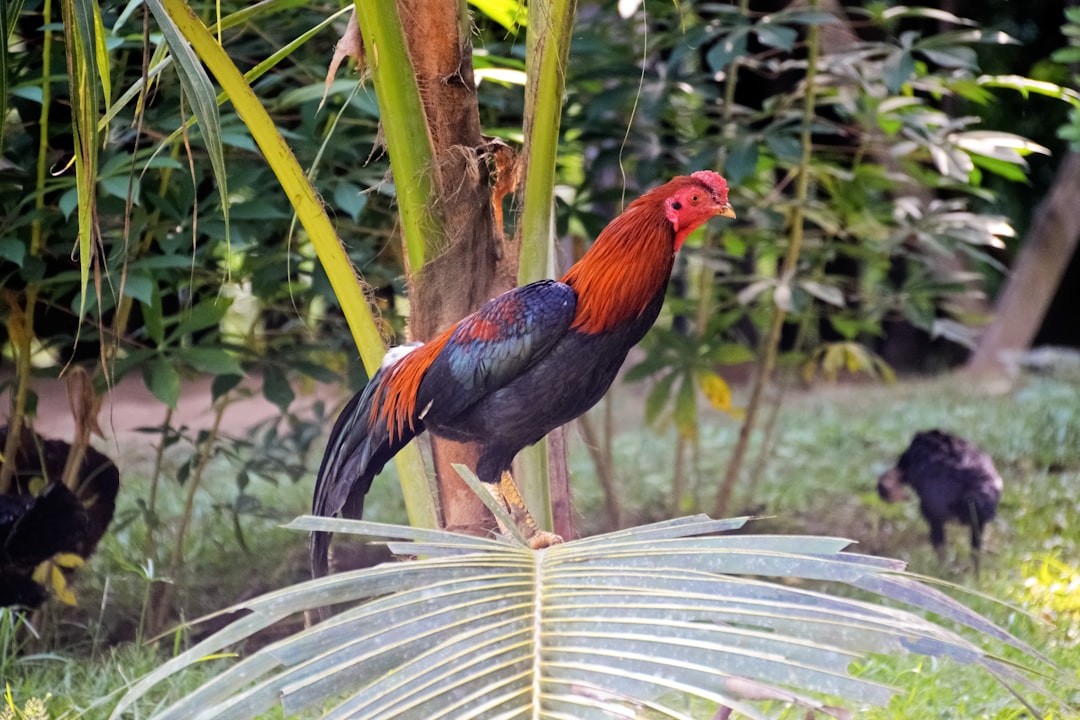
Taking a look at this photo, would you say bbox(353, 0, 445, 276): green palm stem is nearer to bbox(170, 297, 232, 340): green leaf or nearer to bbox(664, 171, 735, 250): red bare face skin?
bbox(664, 171, 735, 250): red bare face skin

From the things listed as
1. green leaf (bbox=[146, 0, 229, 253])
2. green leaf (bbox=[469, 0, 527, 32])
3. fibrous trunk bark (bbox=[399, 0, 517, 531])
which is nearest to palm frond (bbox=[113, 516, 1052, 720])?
green leaf (bbox=[146, 0, 229, 253])

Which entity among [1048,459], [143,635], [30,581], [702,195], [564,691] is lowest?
[1048,459]

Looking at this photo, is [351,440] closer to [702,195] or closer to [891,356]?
[702,195]

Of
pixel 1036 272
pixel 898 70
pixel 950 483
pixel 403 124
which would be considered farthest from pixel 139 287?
pixel 1036 272

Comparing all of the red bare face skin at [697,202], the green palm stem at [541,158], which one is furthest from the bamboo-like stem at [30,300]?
the red bare face skin at [697,202]

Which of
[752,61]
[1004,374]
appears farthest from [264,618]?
[1004,374]

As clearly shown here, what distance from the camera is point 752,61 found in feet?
9.46

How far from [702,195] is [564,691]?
0.79 metres

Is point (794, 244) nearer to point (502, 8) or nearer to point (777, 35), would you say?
point (777, 35)

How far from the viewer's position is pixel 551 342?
4.54 feet

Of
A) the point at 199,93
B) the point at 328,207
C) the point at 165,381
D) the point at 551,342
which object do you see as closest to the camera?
the point at 199,93

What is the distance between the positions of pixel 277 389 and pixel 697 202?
5.12 feet

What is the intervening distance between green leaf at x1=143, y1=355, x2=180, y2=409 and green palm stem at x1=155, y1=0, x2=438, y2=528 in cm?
85

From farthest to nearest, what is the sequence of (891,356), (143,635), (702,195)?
1. (891,356)
2. (143,635)
3. (702,195)
